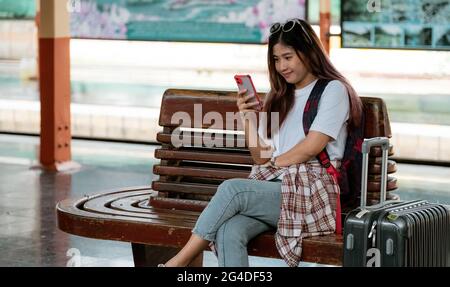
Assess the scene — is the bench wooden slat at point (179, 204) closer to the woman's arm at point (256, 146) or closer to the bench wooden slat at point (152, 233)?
the bench wooden slat at point (152, 233)

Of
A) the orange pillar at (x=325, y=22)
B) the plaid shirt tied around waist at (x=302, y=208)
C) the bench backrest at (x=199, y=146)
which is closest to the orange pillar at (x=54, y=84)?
the orange pillar at (x=325, y=22)

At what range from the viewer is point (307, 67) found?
4.04m

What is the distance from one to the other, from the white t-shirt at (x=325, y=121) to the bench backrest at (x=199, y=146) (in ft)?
1.16

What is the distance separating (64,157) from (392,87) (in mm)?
3775

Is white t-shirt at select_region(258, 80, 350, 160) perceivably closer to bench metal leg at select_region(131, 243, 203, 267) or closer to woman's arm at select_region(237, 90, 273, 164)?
woman's arm at select_region(237, 90, 273, 164)

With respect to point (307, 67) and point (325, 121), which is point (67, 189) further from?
point (325, 121)

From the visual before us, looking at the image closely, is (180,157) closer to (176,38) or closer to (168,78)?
(176,38)

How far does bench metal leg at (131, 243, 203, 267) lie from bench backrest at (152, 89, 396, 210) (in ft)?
1.11

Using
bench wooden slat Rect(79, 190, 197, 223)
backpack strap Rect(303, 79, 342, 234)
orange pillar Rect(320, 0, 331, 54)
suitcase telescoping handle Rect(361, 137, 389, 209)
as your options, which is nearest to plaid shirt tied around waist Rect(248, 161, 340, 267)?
backpack strap Rect(303, 79, 342, 234)

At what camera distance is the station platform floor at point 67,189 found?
5.73m

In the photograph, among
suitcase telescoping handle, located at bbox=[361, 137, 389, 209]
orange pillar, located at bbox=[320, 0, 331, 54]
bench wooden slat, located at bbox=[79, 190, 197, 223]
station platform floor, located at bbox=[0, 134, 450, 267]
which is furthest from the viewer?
orange pillar, located at bbox=[320, 0, 331, 54]

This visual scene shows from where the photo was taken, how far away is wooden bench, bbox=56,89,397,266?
411 cm
